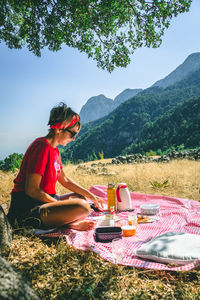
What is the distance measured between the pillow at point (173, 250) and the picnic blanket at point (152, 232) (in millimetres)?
45

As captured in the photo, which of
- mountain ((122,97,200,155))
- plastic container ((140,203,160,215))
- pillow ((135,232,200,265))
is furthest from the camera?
mountain ((122,97,200,155))

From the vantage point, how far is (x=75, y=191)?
315 centimetres

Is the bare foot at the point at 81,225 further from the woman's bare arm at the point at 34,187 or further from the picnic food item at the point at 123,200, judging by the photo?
the picnic food item at the point at 123,200

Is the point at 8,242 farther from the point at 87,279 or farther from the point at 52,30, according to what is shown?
the point at 52,30

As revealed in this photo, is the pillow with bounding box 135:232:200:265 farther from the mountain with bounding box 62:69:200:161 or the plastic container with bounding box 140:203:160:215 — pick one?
the mountain with bounding box 62:69:200:161

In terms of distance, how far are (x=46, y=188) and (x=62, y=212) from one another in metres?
0.38

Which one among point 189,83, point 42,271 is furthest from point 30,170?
point 189,83

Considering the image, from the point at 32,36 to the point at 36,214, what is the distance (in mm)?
5582

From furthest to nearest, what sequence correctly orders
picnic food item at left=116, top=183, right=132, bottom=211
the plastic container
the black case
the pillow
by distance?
picnic food item at left=116, top=183, right=132, bottom=211 < the plastic container < the black case < the pillow

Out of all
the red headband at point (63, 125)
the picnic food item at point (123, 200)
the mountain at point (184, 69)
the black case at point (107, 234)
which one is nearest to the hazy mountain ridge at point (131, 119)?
the mountain at point (184, 69)

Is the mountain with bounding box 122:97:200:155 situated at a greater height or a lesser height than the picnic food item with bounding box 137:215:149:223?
lesser

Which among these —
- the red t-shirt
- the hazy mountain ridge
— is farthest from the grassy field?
the hazy mountain ridge

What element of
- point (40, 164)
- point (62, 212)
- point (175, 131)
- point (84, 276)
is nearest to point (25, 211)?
point (62, 212)

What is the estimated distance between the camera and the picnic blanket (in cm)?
185
